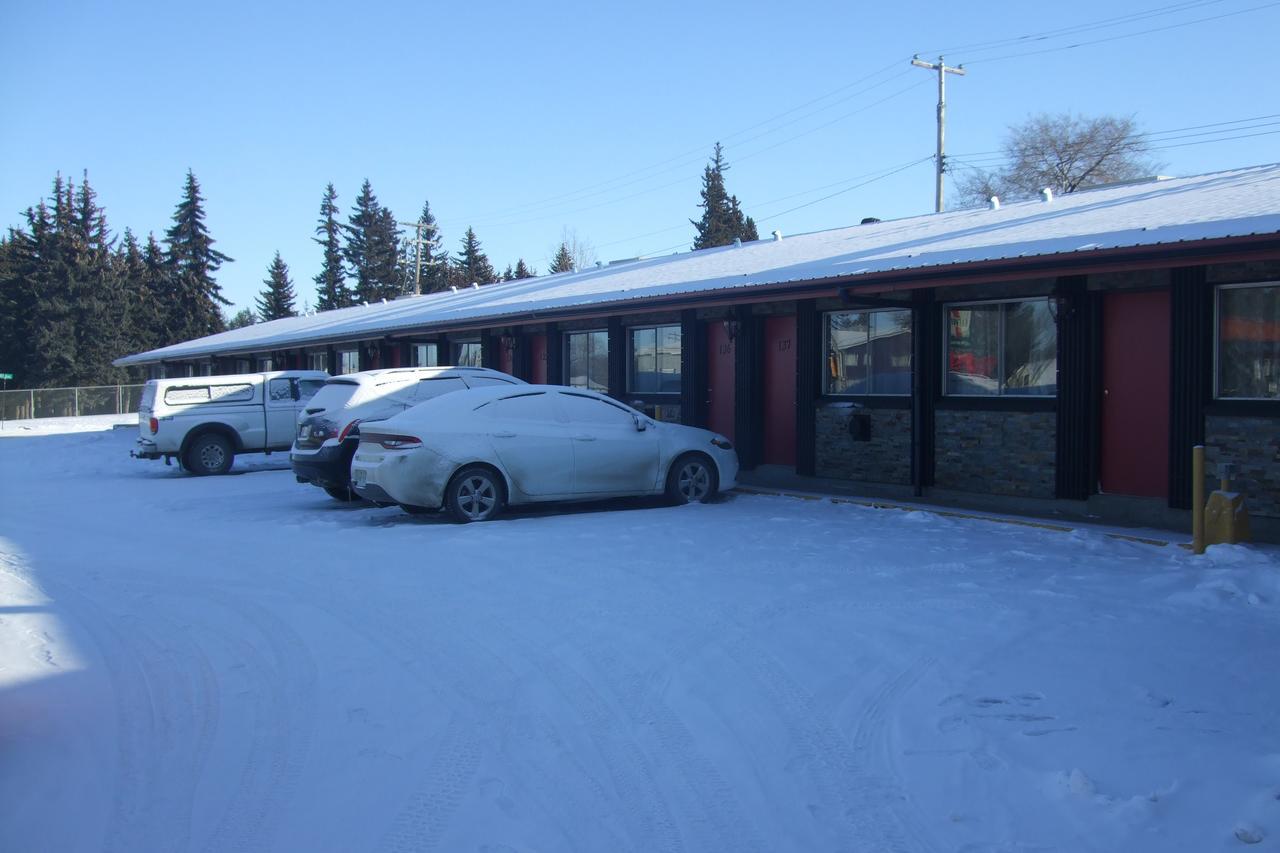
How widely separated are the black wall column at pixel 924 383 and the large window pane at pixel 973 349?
157 mm

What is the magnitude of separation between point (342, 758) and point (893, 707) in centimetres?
268

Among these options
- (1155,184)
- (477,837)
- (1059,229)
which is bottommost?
(477,837)

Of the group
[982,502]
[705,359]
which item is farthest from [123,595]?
[705,359]

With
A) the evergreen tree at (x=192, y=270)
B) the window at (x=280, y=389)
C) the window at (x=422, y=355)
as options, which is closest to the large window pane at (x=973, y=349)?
the window at (x=280, y=389)

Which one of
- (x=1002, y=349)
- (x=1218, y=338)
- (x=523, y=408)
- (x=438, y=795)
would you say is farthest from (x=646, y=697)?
(x=1002, y=349)

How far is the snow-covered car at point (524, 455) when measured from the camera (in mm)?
11000

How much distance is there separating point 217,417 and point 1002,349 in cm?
1327

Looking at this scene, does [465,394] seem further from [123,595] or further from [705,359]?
[705,359]

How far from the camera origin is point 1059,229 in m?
12.2

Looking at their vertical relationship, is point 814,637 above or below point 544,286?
below

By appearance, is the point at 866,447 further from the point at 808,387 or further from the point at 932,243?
the point at 932,243

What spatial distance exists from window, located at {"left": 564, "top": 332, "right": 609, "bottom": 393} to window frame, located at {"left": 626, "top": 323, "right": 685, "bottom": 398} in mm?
618

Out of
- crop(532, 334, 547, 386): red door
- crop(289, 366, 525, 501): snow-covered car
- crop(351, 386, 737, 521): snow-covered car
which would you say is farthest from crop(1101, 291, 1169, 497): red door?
crop(532, 334, 547, 386): red door

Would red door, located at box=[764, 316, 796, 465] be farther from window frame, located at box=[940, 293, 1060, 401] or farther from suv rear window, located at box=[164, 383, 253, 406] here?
suv rear window, located at box=[164, 383, 253, 406]
